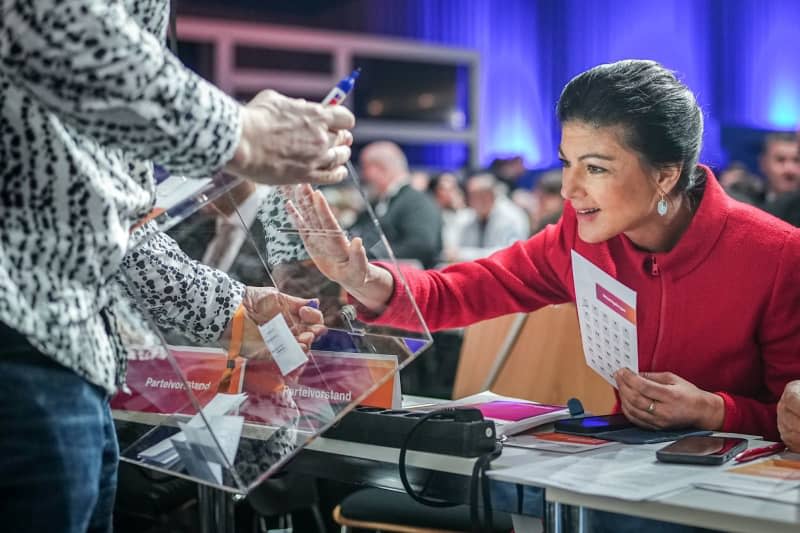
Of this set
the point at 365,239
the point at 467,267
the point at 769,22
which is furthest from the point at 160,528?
the point at 769,22

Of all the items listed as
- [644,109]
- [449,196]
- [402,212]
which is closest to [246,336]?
[644,109]

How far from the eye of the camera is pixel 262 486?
245 centimetres

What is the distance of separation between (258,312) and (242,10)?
1042cm

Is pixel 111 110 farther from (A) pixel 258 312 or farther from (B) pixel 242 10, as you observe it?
(B) pixel 242 10

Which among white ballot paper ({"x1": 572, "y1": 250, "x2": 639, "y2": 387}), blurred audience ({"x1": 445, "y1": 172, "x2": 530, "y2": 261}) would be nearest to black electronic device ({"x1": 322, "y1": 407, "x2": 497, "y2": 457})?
white ballot paper ({"x1": 572, "y1": 250, "x2": 639, "y2": 387})

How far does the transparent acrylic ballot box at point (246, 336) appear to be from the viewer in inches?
51.3

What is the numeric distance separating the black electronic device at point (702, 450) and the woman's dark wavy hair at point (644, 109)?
1.80ft

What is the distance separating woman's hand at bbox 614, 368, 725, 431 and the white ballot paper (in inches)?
1.7

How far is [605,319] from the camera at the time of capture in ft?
5.41

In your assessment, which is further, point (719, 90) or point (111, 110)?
point (719, 90)

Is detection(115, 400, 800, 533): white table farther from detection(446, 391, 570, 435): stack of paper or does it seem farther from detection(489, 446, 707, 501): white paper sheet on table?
detection(446, 391, 570, 435): stack of paper

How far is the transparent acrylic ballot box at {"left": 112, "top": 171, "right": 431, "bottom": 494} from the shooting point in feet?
4.27

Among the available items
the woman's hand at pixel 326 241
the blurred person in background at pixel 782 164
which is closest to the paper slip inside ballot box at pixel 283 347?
the woman's hand at pixel 326 241

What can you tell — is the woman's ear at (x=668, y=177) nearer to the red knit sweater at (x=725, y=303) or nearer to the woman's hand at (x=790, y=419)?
the red knit sweater at (x=725, y=303)
